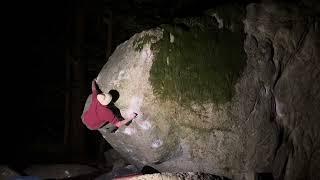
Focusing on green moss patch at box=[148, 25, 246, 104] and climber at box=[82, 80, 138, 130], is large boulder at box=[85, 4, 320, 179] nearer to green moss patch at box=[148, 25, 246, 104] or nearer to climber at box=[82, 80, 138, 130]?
green moss patch at box=[148, 25, 246, 104]

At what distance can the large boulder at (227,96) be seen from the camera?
4484 millimetres

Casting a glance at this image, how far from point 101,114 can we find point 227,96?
1640 millimetres

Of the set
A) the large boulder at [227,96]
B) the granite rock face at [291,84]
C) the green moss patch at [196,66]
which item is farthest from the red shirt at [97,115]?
the granite rock face at [291,84]

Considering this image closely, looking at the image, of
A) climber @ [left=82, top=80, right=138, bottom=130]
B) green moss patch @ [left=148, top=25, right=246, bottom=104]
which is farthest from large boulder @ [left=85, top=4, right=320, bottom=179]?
climber @ [left=82, top=80, right=138, bottom=130]

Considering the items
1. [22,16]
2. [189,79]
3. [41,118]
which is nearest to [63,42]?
[22,16]

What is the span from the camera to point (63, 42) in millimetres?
8594

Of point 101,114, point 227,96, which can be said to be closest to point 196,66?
point 227,96

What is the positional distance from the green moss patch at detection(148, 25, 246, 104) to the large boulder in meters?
0.01

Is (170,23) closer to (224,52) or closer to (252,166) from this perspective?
(224,52)

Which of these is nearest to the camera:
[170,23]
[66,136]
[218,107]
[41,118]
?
[218,107]

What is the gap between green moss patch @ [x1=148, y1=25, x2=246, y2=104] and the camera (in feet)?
14.7

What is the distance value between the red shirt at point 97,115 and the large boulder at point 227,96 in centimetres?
19

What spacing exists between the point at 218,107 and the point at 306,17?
1.79 meters

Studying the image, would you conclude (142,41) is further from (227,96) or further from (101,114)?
(227,96)
